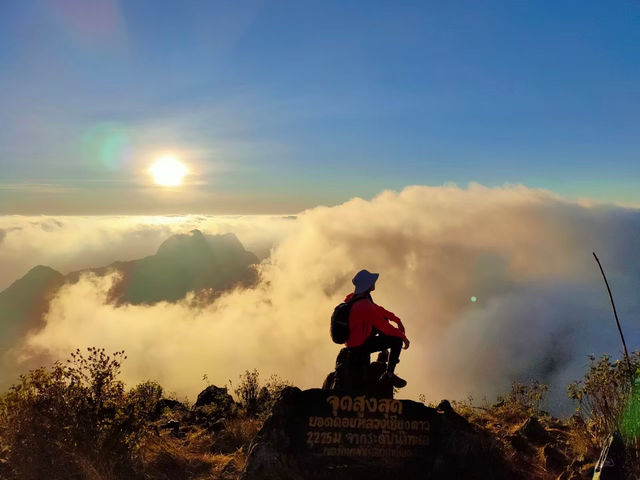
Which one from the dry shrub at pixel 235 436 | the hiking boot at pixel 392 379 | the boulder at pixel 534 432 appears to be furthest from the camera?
the dry shrub at pixel 235 436

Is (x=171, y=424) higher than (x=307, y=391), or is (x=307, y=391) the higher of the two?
(x=307, y=391)

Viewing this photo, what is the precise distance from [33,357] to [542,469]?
8547 inches

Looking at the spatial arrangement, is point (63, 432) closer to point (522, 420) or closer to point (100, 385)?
point (100, 385)

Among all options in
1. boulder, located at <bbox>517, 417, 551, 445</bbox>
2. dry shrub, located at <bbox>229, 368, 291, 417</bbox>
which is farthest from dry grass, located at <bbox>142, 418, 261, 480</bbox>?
boulder, located at <bbox>517, 417, 551, 445</bbox>

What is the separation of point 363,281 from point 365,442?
9.59 ft

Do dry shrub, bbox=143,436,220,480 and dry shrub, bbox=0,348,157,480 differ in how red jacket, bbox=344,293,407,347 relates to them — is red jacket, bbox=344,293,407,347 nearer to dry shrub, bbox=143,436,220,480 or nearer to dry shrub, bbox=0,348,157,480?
dry shrub, bbox=143,436,220,480

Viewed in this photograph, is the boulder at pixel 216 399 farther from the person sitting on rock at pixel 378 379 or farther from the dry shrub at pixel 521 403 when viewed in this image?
the dry shrub at pixel 521 403

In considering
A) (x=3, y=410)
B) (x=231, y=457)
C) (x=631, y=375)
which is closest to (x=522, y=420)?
(x=631, y=375)

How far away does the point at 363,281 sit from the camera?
29.4 ft

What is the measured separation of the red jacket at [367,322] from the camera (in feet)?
28.7

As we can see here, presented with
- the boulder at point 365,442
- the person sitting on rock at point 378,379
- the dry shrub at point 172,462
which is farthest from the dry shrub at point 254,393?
the boulder at point 365,442

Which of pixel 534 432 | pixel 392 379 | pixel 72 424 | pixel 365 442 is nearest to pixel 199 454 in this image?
pixel 72 424

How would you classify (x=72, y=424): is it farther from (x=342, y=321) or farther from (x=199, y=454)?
(x=342, y=321)

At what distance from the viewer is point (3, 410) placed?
8.62 m
